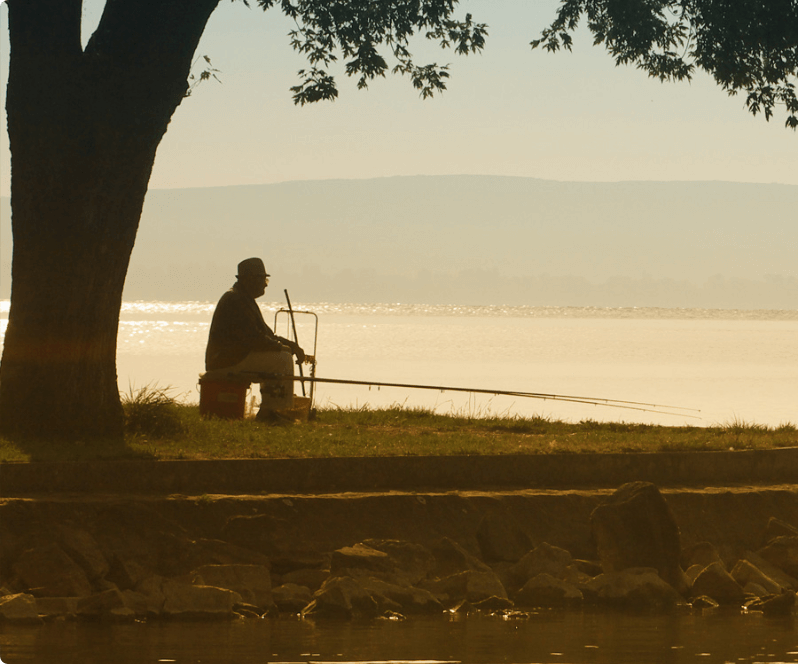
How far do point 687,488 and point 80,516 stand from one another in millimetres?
5261

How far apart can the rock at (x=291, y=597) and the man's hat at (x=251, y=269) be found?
17.4 ft

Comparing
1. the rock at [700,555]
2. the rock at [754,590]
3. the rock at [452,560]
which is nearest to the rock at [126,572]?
the rock at [452,560]

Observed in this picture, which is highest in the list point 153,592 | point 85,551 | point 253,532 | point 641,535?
point 641,535

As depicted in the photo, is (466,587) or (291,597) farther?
(466,587)

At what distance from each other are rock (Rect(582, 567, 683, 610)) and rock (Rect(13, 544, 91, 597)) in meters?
3.75

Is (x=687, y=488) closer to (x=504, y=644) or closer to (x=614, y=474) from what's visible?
(x=614, y=474)

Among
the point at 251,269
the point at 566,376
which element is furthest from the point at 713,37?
the point at 566,376

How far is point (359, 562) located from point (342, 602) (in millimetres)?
559

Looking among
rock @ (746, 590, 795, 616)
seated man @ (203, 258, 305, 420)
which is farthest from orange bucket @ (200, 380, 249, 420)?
rock @ (746, 590, 795, 616)

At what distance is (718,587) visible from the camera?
10.2m

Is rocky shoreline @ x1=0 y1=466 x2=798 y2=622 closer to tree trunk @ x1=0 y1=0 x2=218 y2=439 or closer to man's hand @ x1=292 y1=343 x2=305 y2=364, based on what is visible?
tree trunk @ x1=0 y1=0 x2=218 y2=439

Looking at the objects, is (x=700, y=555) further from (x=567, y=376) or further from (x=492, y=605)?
(x=567, y=376)

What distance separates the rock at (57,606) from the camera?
8852 millimetres

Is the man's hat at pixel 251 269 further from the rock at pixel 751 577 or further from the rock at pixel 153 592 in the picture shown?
the rock at pixel 751 577
